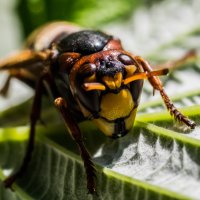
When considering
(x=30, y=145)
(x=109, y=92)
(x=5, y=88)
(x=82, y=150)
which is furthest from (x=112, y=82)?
(x=5, y=88)

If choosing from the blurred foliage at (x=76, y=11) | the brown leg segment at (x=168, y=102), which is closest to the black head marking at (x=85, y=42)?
the brown leg segment at (x=168, y=102)

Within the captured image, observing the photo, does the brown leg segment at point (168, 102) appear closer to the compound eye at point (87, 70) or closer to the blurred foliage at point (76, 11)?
the compound eye at point (87, 70)

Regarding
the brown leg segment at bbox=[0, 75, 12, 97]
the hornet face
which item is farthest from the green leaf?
the brown leg segment at bbox=[0, 75, 12, 97]

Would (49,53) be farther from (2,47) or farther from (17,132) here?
(2,47)

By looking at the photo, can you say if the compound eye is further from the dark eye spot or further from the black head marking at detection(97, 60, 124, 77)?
the dark eye spot

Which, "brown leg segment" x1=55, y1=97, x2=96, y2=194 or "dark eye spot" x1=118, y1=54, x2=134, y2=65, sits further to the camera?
"dark eye spot" x1=118, y1=54, x2=134, y2=65

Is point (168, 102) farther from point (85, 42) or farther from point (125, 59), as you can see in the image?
point (85, 42)

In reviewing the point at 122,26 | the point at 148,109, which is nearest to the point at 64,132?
the point at 148,109
